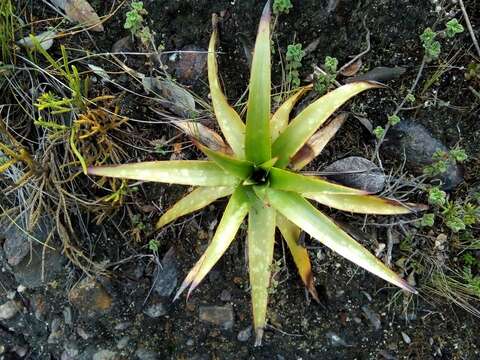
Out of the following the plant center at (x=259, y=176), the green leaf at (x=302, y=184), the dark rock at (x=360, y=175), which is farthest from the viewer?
the dark rock at (x=360, y=175)

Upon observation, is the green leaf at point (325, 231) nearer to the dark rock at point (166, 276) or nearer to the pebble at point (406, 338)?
the pebble at point (406, 338)

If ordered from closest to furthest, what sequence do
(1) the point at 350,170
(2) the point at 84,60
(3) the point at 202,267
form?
(3) the point at 202,267 < (1) the point at 350,170 < (2) the point at 84,60

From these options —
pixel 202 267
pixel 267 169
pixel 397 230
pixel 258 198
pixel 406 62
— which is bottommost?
pixel 397 230

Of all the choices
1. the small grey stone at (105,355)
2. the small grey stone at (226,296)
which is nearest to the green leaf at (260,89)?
the small grey stone at (226,296)

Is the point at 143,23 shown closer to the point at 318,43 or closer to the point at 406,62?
the point at 318,43

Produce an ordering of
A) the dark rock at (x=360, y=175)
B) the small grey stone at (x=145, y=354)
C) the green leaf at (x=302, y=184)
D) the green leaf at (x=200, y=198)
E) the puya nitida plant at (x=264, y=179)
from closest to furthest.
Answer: the green leaf at (x=302, y=184), the puya nitida plant at (x=264, y=179), the green leaf at (x=200, y=198), the dark rock at (x=360, y=175), the small grey stone at (x=145, y=354)

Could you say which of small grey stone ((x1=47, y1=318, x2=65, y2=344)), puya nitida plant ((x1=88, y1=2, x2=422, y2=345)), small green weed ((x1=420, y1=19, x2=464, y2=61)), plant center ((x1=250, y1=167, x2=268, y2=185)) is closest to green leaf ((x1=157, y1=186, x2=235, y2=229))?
puya nitida plant ((x1=88, y1=2, x2=422, y2=345))

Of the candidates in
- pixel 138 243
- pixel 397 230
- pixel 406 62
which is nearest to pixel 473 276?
pixel 397 230

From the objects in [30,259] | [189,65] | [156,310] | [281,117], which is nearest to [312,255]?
[281,117]
